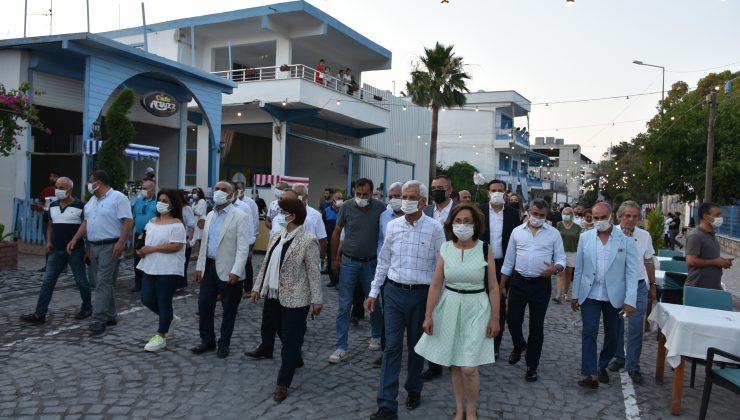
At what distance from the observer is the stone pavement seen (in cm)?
432

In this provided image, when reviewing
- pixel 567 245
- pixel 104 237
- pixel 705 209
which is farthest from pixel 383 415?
pixel 567 245

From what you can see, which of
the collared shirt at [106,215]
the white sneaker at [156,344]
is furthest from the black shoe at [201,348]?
the collared shirt at [106,215]

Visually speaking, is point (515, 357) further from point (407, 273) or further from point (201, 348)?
point (201, 348)

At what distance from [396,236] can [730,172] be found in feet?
69.9

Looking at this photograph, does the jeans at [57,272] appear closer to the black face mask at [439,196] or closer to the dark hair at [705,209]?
the black face mask at [439,196]

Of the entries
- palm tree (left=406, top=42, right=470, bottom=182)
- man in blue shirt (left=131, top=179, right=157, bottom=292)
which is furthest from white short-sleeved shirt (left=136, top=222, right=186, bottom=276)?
palm tree (left=406, top=42, right=470, bottom=182)

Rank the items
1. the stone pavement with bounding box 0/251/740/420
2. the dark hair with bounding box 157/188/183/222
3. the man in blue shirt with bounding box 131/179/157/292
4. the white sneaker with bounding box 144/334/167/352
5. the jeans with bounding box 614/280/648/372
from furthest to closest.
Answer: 1. the man in blue shirt with bounding box 131/179/157/292
2. the dark hair with bounding box 157/188/183/222
3. the white sneaker with bounding box 144/334/167/352
4. the jeans with bounding box 614/280/648/372
5. the stone pavement with bounding box 0/251/740/420

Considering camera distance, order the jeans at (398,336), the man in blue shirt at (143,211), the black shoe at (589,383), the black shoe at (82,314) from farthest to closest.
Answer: the man in blue shirt at (143,211), the black shoe at (82,314), the black shoe at (589,383), the jeans at (398,336)

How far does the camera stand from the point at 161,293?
564 cm

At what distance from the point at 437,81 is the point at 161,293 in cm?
2280

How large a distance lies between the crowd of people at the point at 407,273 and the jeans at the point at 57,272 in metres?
0.02

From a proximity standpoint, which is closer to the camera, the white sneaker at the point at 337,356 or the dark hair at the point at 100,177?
the white sneaker at the point at 337,356

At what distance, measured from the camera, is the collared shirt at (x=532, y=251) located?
534 centimetres

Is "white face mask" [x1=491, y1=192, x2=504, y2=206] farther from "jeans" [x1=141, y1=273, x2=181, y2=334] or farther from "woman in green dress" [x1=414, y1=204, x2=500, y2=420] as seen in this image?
"jeans" [x1=141, y1=273, x2=181, y2=334]
